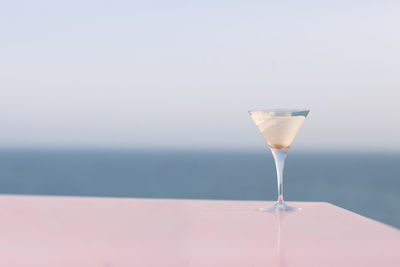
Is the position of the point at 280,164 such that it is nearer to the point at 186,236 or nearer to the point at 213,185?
the point at 186,236

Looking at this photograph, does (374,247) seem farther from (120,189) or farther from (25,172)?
(25,172)

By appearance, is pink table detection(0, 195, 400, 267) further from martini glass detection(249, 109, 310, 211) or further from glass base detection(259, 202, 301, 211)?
martini glass detection(249, 109, 310, 211)

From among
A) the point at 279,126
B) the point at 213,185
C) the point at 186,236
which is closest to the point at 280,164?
the point at 279,126

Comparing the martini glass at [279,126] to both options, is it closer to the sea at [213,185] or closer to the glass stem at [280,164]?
the glass stem at [280,164]

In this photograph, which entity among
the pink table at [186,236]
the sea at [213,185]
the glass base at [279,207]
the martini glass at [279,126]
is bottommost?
the pink table at [186,236]

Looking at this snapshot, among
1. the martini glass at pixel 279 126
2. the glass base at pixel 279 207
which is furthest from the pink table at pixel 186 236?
the martini glass at pixel 279 126

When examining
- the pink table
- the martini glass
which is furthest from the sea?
the pink table

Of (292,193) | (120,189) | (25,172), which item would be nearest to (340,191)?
(292,193)
